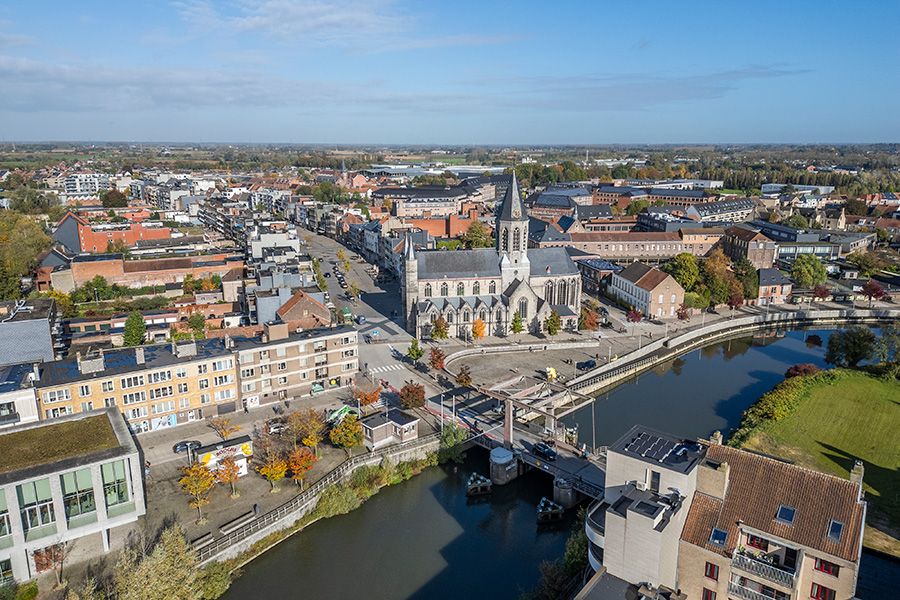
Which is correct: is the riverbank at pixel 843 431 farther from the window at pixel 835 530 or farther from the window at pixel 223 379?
the window at pixel 223 379

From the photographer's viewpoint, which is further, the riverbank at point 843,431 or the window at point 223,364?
the window at point 223,364

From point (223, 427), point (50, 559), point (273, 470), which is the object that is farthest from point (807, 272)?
point (50, 559)

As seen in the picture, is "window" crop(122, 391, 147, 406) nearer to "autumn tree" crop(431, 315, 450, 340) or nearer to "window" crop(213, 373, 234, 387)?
"window" crop(213, 373, 234, 387)

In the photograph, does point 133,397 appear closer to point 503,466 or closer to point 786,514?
point 503,466

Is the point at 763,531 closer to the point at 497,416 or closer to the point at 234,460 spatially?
the point at 497,416

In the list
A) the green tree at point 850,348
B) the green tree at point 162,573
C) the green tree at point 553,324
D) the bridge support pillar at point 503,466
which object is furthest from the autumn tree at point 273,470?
Result: the green tree at point 850,348

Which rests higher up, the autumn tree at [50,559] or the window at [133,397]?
the window at [133,397]

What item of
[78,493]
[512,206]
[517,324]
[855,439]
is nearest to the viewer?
[78,493]

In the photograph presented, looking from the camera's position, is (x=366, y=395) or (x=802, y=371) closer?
(x=366, y=395)
